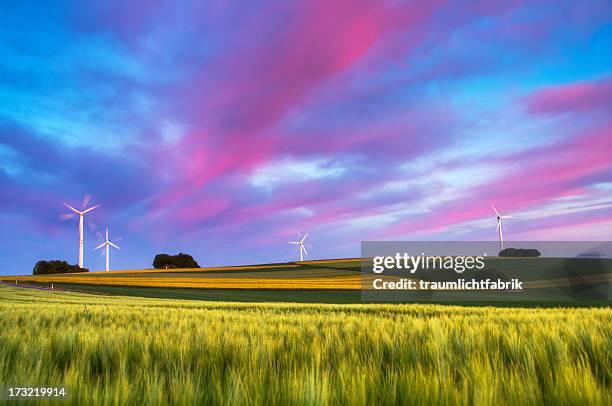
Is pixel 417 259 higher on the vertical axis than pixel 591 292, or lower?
higher

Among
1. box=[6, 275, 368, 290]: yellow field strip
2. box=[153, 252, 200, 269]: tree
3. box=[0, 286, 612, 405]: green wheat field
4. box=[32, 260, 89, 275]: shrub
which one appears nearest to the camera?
box=[0, 286, 612, 405]: green wheat field

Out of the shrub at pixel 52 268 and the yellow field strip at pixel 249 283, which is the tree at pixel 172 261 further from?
the yellow field strip at pixel 249 283

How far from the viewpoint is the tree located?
135 m

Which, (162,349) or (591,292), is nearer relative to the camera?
(162,349)

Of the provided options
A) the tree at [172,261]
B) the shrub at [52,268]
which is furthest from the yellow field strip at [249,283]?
the tree at [172,261]

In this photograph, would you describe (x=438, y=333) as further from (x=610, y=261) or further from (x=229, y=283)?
(x=610, y=261)

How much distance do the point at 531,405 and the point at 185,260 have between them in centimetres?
14080

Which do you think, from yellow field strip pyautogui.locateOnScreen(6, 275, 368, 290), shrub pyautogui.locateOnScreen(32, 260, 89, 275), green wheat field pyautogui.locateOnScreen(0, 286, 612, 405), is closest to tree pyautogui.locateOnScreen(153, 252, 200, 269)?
shrub pyautogui.locateOnScreen(32, 260, 89, 275)

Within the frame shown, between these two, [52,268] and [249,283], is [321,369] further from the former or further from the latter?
[52,268]

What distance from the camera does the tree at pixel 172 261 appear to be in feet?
442

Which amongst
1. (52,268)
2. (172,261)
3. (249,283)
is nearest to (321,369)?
(249,283)

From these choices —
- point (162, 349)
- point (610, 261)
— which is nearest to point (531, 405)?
point (162, 349)

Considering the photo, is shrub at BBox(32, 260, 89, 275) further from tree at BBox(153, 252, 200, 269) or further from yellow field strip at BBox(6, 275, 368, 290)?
yellow field strip at BBox(6, 275, 368, 290)

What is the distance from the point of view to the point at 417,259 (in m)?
83.4
